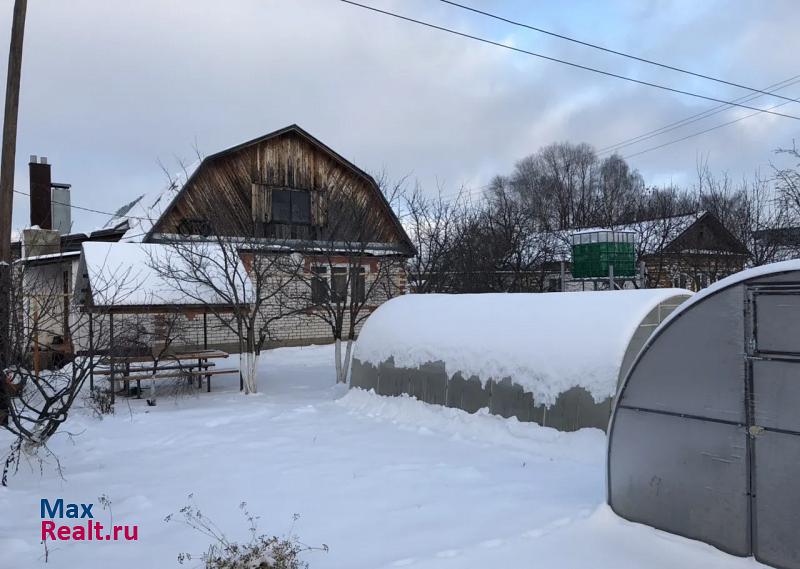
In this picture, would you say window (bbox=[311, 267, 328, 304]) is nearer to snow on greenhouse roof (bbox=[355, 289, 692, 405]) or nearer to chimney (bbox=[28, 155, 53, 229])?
snow on greenhouse roof (bbox=[355, 289, 692, 405])

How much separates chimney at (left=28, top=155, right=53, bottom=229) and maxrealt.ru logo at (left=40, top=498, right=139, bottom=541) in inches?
855

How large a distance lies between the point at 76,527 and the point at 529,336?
6409mm

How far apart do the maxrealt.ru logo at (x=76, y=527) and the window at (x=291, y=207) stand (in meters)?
17.9

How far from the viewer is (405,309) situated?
12578mm

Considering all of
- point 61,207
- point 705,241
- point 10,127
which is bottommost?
point 705,241

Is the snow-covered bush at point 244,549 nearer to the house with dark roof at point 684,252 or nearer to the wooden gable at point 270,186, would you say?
the wooden gable at point 270,186

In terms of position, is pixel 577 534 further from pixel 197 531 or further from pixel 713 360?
pixel 197 531

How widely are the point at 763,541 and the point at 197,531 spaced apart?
4717 mm

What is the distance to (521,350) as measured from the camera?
369 inches

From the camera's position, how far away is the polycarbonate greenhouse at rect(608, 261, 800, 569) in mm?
4441

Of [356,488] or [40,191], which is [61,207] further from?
[356,488]

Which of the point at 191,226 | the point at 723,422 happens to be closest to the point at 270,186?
the point at 191,226

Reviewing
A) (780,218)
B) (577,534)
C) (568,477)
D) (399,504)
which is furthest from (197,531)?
(780,218)

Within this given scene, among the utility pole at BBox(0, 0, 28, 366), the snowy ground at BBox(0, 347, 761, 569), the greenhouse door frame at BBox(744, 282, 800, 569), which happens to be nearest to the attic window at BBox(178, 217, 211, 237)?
the snowy ground at BBox(0, 347, 761, 569)
